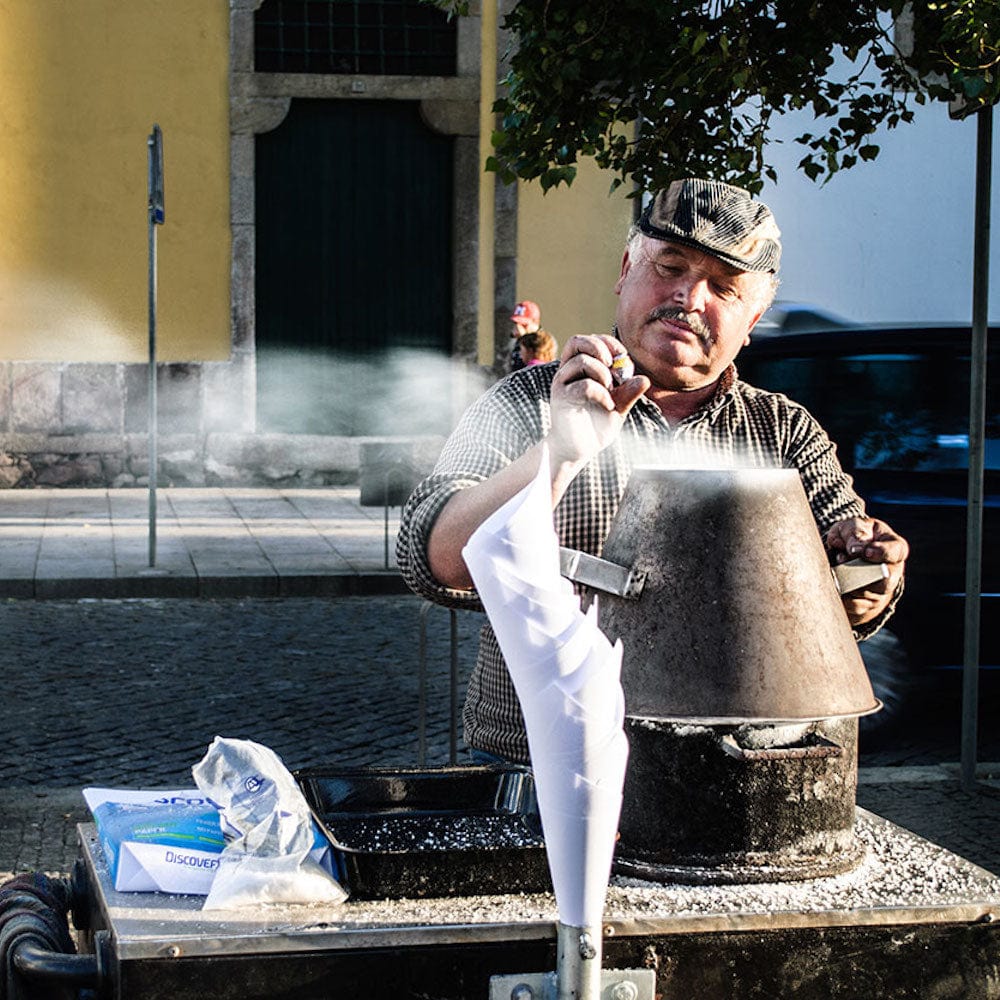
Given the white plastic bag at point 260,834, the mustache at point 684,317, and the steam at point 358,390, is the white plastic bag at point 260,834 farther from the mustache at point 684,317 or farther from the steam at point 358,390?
the steam at point 358,390

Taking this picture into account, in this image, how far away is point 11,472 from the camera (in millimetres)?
15500

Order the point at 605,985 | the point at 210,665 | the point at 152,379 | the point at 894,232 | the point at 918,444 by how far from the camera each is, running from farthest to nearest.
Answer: the point at 152,379 → the point at 210,665 → the point at 894,232 → the point at 918,444 → the point at 605,985

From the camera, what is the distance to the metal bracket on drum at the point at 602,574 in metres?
2.08

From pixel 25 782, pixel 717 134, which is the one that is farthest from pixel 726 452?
pixel 25 782

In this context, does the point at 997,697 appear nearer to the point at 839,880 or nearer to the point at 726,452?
the point at 726,452

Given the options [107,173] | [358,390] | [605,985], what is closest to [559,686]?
[605,985]

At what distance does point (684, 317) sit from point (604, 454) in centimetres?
31

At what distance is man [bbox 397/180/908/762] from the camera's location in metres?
2.12

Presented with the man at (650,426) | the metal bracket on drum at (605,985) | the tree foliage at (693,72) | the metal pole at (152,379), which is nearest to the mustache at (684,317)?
the man at (650,426)

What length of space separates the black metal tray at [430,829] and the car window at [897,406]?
4.72 m

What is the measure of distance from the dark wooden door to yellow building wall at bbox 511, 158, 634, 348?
787 millimetres

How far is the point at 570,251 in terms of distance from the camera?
16.5m

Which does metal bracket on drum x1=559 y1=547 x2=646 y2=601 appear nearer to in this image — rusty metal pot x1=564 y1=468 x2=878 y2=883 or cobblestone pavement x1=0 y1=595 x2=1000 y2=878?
rusty metal pot x1=564 y1=468 x2=878 y2=883

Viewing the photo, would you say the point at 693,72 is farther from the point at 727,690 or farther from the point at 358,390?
the point at 358,390
